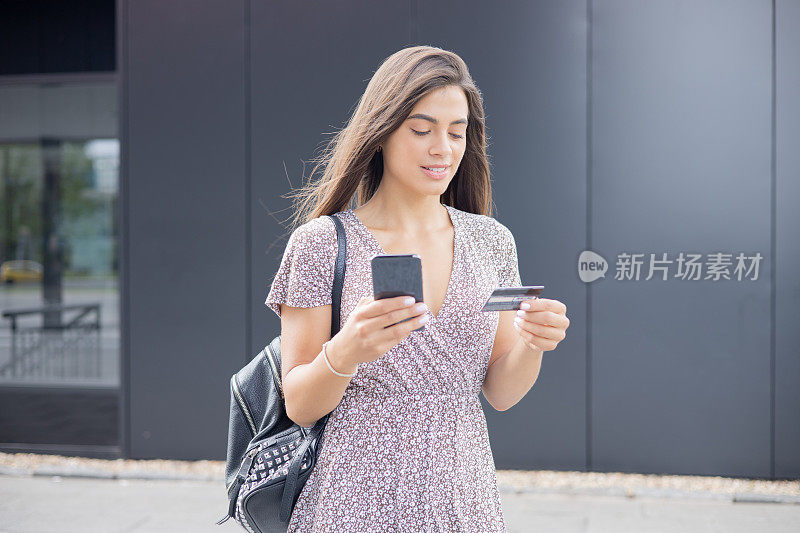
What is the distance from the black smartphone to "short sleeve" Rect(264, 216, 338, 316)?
0.28 meters

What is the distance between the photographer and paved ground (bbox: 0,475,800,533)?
449cm

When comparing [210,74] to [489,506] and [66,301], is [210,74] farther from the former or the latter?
[489,506]

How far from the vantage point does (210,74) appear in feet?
18.7

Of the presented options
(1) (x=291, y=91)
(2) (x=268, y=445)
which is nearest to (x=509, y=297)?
(2) (x=268, y=445)

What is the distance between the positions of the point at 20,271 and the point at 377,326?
8351 millimetres

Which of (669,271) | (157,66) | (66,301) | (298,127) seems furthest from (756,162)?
(66,301)

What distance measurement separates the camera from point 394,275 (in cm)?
132

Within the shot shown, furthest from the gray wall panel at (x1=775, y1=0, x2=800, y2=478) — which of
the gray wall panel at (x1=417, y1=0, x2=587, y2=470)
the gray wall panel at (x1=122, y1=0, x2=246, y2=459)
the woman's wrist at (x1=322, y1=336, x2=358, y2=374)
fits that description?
the woman's wrist at (x1=322, y1=336, x2=358, y2=374)

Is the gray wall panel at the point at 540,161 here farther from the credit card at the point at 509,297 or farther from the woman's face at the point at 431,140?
the credit card at the point at 509,297

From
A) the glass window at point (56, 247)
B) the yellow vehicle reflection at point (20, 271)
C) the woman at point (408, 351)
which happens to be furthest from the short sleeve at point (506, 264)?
the yellow vehicle reflection at point (20, 271)

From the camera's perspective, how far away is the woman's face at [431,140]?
5.40ft

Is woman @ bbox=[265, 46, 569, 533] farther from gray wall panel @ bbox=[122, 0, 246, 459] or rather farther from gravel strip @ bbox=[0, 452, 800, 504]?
gray wall panel @ bbox=[122, 0, 246, 459]

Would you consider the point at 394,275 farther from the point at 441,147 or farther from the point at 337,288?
the point at 441,147

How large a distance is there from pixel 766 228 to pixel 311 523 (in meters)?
4.61
